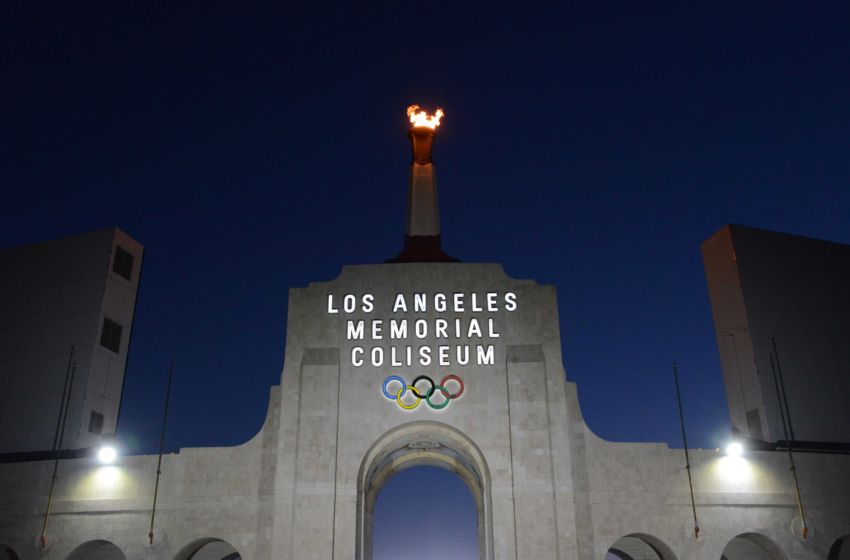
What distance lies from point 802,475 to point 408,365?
1999 centimetres

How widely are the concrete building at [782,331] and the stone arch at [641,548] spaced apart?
27.6ft

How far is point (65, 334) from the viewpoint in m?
44.2

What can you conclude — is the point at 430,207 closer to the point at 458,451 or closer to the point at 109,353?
the point at 458,451

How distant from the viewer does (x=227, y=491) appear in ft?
123

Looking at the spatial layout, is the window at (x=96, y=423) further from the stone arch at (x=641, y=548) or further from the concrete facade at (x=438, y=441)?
the stone arch at (x=641, y=548)

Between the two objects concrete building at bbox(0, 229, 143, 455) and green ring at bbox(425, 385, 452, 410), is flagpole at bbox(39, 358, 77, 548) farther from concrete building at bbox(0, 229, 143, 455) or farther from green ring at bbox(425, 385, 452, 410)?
green ring at bbox(425, 385, 452, 410)

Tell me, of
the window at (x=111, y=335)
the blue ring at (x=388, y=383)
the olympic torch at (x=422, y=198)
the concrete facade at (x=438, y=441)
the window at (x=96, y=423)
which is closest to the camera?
the concrete facade at (x=438, y=441)

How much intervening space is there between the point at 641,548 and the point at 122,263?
33.8m

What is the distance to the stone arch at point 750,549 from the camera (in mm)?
38219

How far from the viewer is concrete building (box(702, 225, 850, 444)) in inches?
1679

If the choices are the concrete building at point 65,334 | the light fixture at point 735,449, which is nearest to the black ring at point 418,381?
the light fixture at point 735,449

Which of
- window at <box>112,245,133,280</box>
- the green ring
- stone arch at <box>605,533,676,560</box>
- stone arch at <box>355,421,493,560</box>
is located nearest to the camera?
stone arch at <box>355,421,493,560</box>

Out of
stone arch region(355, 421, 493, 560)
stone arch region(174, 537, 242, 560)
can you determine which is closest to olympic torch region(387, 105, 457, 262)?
stone arch region(355, 421, 493, 560)

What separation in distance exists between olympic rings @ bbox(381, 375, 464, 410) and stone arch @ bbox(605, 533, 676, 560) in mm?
10628
